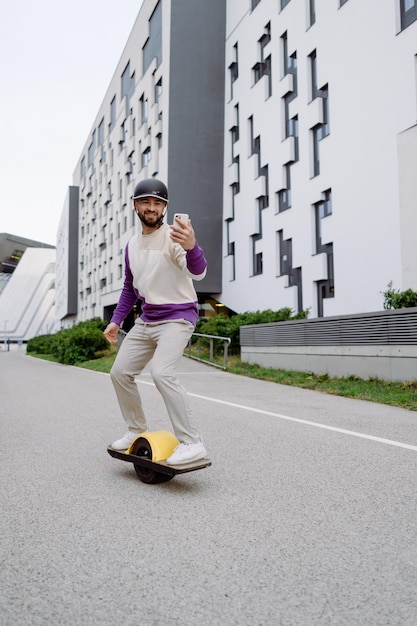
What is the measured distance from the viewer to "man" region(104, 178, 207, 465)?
154 inches

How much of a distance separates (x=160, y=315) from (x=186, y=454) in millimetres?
1035

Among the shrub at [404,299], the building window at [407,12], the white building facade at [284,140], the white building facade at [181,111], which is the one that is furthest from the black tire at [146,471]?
the white building facade at [181,111]

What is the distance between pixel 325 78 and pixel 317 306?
341 inches

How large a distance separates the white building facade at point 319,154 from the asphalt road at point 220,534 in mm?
11800

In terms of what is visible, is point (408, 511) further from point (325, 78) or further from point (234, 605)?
point (325, 78)

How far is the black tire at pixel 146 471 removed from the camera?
3.96m

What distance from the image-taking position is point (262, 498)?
3.57 m

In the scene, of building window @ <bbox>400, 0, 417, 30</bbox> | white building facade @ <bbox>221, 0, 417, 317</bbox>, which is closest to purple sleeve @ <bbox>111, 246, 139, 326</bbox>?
white building facade @ <bbox>221, 0, 417, 317</bbox>

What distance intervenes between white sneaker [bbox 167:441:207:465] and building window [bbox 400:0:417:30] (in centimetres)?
1730

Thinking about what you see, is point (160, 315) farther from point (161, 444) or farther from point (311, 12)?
point (311, 12)

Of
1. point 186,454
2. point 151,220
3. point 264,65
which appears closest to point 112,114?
point 264,65

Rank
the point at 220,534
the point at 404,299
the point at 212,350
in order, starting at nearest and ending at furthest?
1. the point at 220,534
2. the point at 404,299
3. the point at 212,350

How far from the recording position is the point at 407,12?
17.2 meters

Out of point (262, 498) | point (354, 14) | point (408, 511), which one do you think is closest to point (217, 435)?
point (262, 498)
